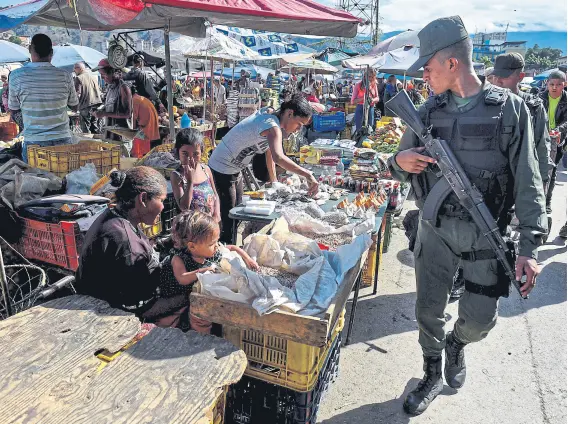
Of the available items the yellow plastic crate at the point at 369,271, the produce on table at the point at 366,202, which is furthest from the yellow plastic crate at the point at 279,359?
the yellow plastic crate at the point at 369,271

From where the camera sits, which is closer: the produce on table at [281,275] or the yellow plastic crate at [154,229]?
the produce on table at [281,275]

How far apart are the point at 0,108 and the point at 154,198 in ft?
42.0

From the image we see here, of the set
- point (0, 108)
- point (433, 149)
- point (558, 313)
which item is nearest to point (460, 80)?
point (433, 149)

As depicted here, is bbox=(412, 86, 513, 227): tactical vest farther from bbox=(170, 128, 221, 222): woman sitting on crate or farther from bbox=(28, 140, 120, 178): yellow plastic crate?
bbox=(28, 140, 120, 178): yellow plastic crate

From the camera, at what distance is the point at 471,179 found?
2465 mm

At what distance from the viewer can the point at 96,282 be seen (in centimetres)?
226

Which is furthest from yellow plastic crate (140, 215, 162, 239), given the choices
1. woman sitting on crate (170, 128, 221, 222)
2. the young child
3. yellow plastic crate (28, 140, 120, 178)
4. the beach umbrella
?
the beach umbrella

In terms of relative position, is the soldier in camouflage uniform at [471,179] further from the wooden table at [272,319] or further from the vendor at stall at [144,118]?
the vendor at stall at [144,118]

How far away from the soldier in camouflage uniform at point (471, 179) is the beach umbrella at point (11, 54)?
45.6 feet

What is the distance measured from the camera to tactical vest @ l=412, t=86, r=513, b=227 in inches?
93.9

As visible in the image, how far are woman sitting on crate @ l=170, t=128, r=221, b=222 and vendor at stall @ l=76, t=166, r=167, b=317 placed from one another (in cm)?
110

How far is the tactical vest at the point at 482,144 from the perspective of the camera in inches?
93.9

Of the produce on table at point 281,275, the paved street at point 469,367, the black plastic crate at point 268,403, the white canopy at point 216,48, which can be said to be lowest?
the paved street at point 469,367

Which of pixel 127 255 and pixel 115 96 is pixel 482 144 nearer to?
pixel 127 255
